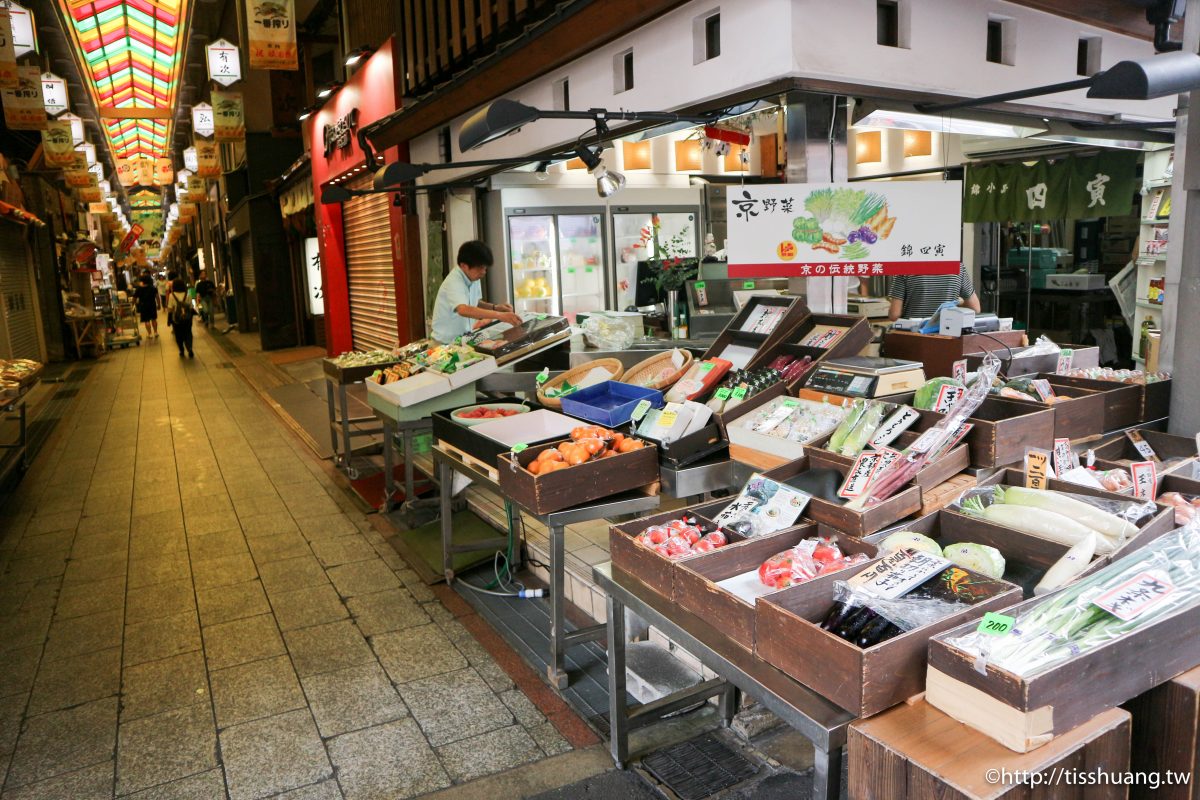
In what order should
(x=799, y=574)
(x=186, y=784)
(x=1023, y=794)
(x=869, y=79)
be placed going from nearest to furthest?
1. (x=1023, y=794)
2. (x=799, y=574)
3. (x=186, y=784)
4. (x=869, y=79)

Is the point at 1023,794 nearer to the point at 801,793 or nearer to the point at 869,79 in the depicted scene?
the point at 801,793

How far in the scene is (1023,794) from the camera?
1.67m

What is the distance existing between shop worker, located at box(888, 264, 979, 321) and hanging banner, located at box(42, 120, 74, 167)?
600 inches

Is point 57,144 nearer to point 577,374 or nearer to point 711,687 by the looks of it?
point 577,374

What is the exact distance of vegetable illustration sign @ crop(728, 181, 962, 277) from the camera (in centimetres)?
437

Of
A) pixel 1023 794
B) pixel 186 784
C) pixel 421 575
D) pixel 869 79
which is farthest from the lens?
pixel 421 575

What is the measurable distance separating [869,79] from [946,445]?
7.64ft

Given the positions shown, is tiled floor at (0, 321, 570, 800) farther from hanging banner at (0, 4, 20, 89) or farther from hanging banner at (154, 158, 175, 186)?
hanging banner at (154, 158, 175, 186)

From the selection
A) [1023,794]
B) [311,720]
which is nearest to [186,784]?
[311,720]

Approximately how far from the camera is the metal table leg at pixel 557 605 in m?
3.72

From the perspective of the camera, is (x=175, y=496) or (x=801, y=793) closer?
(x=801, y=793)

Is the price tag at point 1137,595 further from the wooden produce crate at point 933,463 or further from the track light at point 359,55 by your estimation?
the track light at point 359,55

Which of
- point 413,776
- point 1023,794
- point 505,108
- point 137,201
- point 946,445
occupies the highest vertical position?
point 137,201

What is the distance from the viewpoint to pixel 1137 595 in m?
1.91
